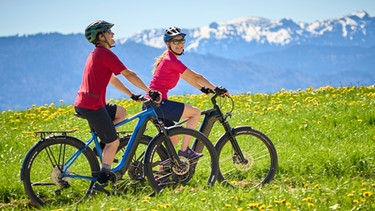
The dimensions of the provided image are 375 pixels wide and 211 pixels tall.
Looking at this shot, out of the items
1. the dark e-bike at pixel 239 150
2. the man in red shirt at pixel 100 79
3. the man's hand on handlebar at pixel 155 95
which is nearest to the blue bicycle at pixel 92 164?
the man's hand on handlebar at pixel 155 95

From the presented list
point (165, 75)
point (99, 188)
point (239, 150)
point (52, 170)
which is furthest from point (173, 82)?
point (52, 170)

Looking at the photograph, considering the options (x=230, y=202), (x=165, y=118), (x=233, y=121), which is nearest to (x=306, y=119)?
(x=233, y=121)

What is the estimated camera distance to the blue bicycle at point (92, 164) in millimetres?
7625

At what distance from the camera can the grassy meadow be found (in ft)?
22.6

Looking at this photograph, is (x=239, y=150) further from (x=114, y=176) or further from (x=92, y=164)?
(x=92, y=164)

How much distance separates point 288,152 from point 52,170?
405 centimetres

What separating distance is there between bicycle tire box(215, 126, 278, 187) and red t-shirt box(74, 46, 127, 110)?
69.8 inches

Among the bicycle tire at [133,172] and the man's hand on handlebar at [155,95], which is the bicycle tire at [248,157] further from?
the man's hand on handlebar at [155,95]

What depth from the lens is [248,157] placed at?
8539 mm

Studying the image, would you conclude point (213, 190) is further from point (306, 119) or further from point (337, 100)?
point (337, 100)

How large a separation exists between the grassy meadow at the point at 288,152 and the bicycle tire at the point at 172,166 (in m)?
0.17

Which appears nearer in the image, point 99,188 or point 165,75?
point 99,188

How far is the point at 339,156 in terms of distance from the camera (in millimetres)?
9719

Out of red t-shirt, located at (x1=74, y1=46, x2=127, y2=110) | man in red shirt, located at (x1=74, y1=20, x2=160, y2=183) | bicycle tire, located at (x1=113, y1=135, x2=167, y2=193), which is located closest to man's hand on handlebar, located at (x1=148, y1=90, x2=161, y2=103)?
man in red shirt, located at (x1=74, y1=20, x2=160, y2=183)
